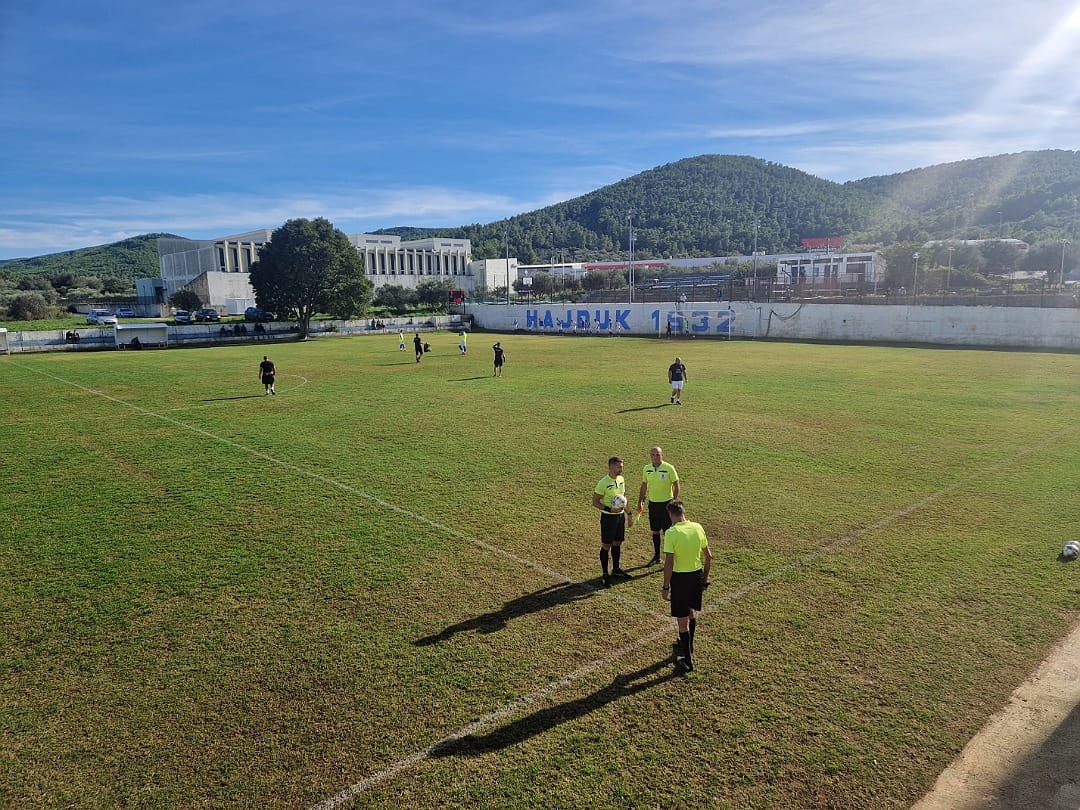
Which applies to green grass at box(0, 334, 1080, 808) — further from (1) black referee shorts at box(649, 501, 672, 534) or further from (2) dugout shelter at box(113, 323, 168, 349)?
(2) dugout shelter at box(113, 323, 168, 349)

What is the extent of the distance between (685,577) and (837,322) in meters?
48.7

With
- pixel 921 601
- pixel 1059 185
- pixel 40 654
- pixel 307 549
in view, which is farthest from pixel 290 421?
pixel 1059 185

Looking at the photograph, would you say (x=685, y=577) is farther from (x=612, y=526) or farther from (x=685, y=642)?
(x=612, y=526)

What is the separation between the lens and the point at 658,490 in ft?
32.4

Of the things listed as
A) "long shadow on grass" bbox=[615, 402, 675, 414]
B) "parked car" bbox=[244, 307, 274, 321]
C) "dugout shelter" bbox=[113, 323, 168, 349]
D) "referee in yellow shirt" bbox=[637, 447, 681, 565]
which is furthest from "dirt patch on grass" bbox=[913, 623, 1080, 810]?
"parked car" bbox=[244, 307, 274, 321]

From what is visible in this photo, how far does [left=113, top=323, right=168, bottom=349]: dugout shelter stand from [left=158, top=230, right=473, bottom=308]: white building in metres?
28.4

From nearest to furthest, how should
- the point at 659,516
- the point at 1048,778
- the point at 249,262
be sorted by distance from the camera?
1. the point at 1048,778
2. the point at 659,516
3. the point at 249,262

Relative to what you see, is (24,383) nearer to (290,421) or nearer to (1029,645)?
(290,421)

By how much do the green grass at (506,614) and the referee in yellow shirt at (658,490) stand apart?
713mm

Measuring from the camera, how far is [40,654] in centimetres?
767

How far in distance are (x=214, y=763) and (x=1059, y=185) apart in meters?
173

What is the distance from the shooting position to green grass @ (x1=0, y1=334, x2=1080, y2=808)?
5.78 metres

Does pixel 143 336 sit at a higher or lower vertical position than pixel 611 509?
higher

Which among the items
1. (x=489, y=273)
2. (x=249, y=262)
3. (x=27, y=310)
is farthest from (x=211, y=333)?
(x=489, y=273)
